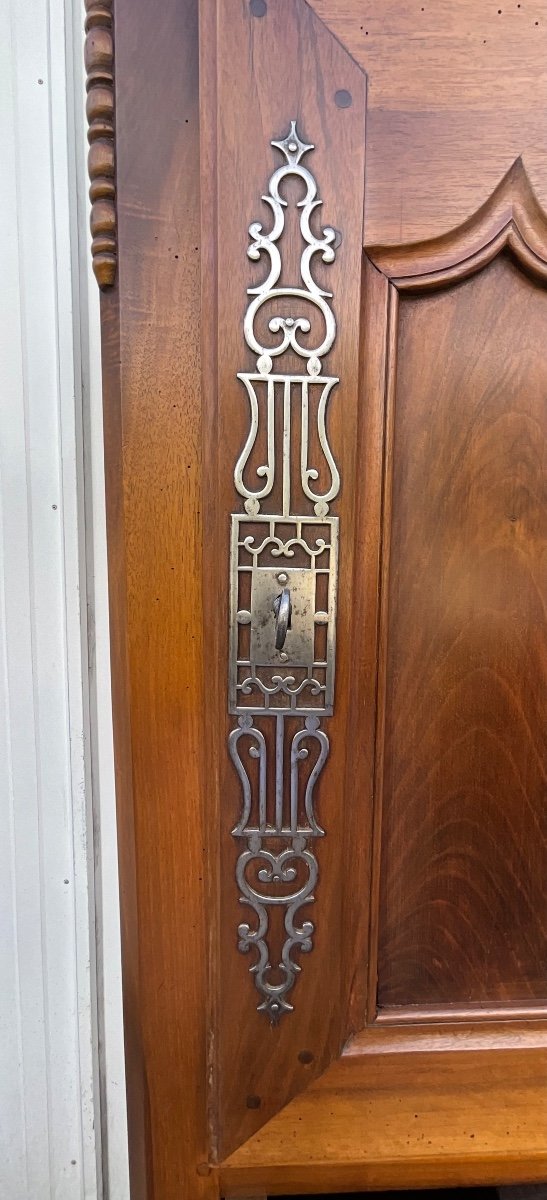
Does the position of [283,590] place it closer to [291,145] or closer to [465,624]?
[465,624]

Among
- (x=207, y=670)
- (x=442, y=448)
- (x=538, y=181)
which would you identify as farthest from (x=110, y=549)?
(x=538, y=181)

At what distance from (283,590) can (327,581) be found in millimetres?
30

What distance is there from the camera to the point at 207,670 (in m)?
0.40

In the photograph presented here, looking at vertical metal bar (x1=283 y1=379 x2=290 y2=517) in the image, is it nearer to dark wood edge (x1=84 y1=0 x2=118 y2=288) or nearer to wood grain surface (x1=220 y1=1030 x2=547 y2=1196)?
dark wood edge (x1=84 y1=0 x2=118 y2=288)

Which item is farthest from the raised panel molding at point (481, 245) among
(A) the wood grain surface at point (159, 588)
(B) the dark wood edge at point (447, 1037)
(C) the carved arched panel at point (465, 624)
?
(B) the dark wood edge at point (447, 1037)

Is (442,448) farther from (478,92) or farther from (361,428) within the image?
(478,92)

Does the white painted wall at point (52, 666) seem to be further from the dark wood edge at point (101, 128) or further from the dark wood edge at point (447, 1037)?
the dark wood edge at point (447, 1037)

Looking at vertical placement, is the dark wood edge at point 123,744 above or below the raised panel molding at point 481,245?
below

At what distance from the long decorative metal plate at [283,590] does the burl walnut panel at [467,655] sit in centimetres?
5

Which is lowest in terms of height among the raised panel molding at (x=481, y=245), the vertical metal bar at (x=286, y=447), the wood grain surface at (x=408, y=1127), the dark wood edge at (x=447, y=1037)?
the wood grain surface at (x=408, y=1127)

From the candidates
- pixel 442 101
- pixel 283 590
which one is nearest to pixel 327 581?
pixel 283 590

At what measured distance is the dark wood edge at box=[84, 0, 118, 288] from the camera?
0.35 metres

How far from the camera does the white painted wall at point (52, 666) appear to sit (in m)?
0.47

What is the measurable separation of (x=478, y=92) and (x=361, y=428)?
207 mm
